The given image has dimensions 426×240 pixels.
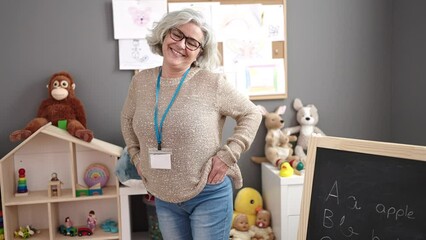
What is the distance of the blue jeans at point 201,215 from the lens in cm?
138

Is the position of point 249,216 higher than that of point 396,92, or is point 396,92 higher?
point 396,92

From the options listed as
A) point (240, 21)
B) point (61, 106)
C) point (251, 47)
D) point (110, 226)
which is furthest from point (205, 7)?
point (110, 226)

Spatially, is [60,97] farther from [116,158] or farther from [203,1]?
[203,1]

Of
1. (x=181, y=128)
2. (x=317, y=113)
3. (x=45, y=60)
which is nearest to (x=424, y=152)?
(x=181, y=128)

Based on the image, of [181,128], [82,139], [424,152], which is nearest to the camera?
Result: [424,152]

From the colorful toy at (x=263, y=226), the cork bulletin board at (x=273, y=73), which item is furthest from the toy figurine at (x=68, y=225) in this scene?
the cork bulletin board at (x=273, y=73)

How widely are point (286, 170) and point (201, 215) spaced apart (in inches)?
35.9

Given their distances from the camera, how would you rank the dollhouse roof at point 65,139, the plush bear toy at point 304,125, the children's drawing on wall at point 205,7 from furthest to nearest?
1. the plush bear toy at point 304,125
2. the children's drawing on wall at point 205,7
3. the dollhouse roof at point 65,139

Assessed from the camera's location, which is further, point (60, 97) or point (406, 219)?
point (60, 97)

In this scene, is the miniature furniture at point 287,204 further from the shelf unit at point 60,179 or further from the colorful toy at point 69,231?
the colorful toy at point 69,231

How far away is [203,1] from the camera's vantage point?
239 cm

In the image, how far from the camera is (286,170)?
217 centimetres

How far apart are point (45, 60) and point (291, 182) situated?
5.26ft

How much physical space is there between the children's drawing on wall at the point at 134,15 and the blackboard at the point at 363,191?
4.52ft
